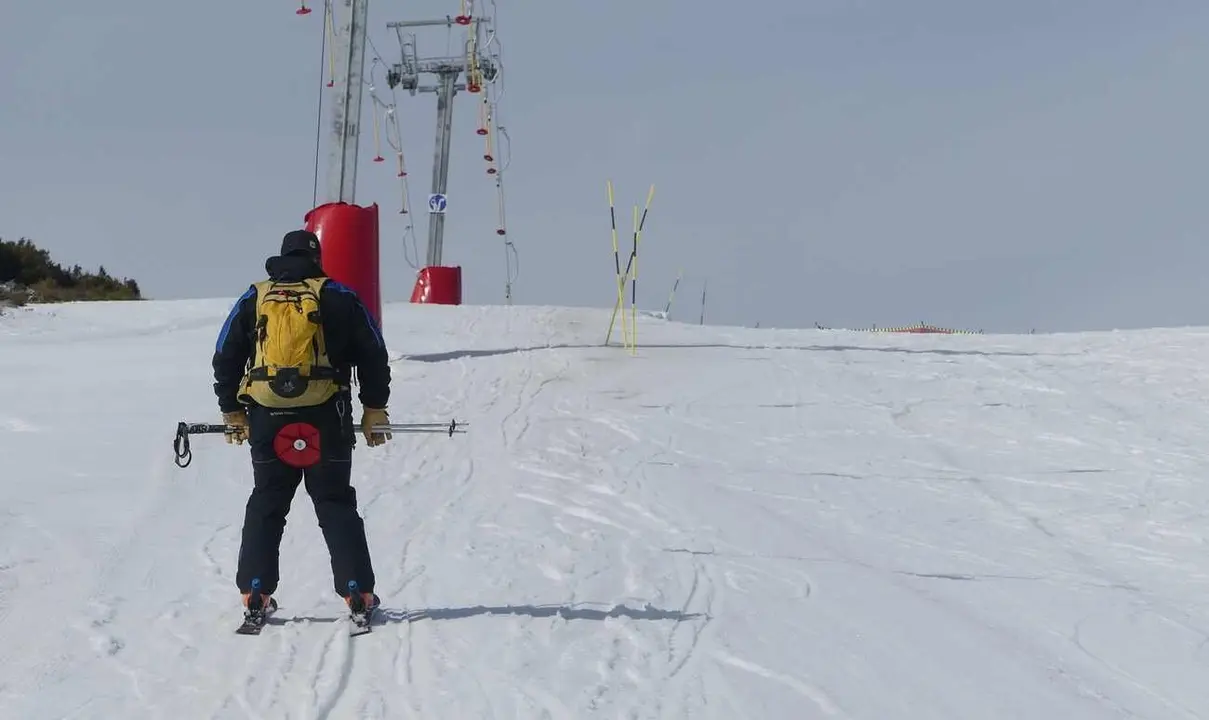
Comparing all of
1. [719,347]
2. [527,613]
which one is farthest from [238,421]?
[719,347]

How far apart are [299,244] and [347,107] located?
25.2 ft

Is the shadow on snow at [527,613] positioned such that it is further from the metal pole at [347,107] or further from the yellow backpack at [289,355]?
the metal pole at [347,107]

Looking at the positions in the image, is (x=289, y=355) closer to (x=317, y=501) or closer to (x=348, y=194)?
(x=317, y=501)

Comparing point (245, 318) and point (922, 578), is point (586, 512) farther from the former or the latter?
point (245, 318)

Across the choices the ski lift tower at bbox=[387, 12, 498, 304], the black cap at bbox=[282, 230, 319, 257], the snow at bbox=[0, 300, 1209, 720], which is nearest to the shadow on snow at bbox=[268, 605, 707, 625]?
the snow at bbox=[0, 300, 1209, 720]

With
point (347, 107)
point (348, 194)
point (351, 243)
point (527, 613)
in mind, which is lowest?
point (527, 613)

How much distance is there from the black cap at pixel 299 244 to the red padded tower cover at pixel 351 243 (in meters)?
6.29

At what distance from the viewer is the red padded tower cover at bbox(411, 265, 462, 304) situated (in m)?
24.5

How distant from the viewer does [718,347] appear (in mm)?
14320

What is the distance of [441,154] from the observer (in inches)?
1172

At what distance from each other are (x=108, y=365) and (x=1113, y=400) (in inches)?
371

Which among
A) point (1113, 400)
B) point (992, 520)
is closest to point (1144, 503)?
point (992, 520)

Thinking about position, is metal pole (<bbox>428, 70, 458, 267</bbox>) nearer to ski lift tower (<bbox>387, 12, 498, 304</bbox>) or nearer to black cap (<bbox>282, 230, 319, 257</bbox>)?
ski lift tower (<bbox>387, 12, 498, 304</bbox>)

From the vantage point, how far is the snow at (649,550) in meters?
4.22
